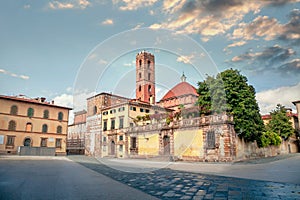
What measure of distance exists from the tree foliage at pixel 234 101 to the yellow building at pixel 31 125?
2552cm

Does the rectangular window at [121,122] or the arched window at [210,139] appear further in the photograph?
the rectangular window at [121,122]

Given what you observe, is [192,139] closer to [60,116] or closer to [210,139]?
[210,139]

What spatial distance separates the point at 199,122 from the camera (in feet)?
73.6

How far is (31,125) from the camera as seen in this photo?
3500 cm

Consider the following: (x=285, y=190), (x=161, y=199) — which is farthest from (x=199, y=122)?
(x=161, y=199)

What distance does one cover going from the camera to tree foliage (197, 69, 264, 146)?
22.0 metres

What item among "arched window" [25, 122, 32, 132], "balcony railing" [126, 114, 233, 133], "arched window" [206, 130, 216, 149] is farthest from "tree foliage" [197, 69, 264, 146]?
"arched window" [25, 122, 32, 132]

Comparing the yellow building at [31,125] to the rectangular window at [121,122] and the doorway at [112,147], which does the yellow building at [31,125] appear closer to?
the doorway at [112,147]

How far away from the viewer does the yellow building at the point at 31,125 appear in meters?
32.5

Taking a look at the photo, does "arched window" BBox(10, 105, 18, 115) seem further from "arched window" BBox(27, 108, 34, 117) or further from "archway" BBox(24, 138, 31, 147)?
"archway" BBox(24, 138, 31, 147)

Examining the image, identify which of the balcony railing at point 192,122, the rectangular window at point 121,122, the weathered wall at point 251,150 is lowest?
the weathered wall at point 251,150

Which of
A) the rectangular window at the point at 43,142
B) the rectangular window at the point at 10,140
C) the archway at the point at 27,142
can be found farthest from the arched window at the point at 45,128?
the rectangular window at the point at 10,140

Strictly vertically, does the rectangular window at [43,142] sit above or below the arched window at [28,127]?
below

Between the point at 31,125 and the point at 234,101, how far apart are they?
30.0 metres
